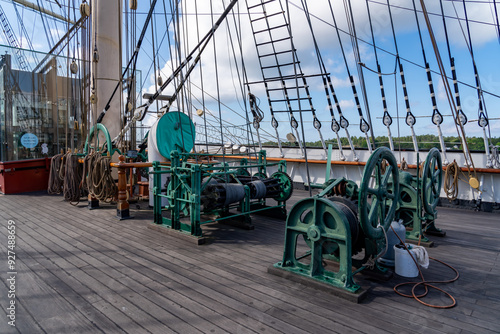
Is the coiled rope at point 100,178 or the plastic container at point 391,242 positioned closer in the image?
the plastic container at point 391,242

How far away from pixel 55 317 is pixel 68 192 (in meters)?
5.09

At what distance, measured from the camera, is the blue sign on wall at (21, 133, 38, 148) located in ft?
30.8

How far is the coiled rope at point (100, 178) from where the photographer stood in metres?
6.17

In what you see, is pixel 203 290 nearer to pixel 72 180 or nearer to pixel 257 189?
pixel 257 189

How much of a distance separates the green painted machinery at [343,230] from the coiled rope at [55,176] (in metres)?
6.67

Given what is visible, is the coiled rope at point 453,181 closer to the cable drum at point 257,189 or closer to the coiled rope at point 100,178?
the cable drum at point 257,189

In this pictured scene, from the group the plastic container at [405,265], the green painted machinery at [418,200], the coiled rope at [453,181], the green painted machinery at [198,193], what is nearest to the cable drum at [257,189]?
the green painted machinery at [198,193]

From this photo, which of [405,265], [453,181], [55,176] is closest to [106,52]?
[55,176]

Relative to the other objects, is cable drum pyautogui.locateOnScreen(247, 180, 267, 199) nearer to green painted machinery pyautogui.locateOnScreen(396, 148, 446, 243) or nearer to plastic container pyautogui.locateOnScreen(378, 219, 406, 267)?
green painted machinery pyautogui.locateOnScreen(396, 148, 446, 243)

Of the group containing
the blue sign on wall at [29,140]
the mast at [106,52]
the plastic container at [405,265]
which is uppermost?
→ the mast at [106,52]

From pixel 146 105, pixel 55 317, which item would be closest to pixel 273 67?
pixel 146 105

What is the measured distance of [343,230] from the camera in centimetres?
282

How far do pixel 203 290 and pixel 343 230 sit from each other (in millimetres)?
1326

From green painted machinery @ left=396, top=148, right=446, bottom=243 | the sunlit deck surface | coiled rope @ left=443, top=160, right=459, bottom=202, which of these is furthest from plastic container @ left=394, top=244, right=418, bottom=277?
coiled rope @ left=443, top=160, right=459, bottom=202
